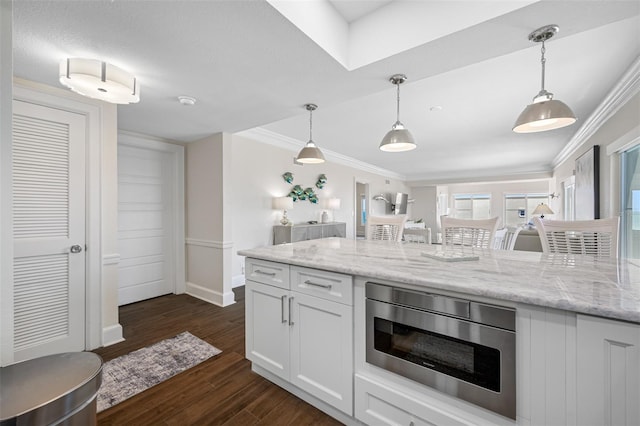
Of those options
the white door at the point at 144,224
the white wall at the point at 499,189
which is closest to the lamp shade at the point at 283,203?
the white door at the point at 144,224

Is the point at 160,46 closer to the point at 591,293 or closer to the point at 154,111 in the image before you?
the point at 154,111

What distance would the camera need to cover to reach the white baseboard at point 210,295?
11.4 feet

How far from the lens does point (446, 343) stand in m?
1.24

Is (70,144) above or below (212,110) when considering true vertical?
below

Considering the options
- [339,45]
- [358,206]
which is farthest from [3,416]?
[358,206]

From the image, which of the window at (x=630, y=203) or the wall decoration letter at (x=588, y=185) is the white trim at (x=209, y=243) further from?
the wall decoration letter at (x=588, y=185)

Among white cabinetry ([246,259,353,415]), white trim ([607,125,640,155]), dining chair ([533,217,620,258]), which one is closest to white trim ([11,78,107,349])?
white cabinetry ([246,259,353,415])

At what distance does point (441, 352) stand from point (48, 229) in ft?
9.72

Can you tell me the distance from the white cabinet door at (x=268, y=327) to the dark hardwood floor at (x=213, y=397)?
0.17 meters

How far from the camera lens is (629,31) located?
75.8 inches

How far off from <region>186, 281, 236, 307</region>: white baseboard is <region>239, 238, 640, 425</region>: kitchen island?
1.63 meters

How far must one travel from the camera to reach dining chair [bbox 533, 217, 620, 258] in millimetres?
1794

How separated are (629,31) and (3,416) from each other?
11.9 feet

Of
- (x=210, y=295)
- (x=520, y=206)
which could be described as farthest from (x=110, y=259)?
(x=520, y=206)
